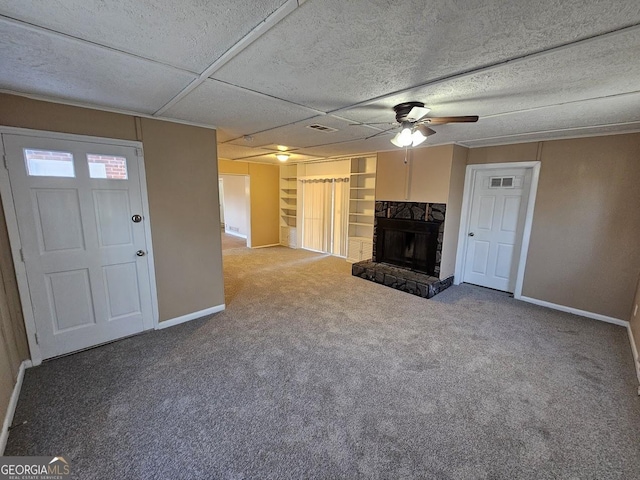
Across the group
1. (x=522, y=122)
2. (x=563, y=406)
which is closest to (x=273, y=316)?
(x=563, y=406)

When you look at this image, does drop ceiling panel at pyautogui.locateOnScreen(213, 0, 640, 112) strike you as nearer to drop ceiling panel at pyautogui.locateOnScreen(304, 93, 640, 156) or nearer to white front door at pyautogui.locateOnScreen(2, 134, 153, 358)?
drop ceiling panel at pyautogui.locateOnScreen(304, 93, 640, 156)

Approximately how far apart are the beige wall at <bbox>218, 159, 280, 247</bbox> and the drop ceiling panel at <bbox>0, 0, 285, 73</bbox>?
5550 millimetres

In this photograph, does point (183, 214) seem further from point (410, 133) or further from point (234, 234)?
point (234, 234)

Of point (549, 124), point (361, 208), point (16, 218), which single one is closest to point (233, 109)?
point (16, 218)

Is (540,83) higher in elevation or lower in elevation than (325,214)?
higher

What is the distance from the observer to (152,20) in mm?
1240

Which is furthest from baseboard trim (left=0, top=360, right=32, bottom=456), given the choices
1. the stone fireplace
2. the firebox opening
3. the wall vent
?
the firebox opening

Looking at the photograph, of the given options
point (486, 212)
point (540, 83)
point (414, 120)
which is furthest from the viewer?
point (486, 212)

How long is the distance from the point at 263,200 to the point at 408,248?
4.30 metres

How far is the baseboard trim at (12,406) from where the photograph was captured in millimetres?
1658

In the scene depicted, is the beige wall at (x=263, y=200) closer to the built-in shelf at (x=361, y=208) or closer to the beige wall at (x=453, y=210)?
the built-in shelf at (x=361, y=208)

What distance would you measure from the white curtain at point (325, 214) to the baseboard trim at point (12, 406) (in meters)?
5.44

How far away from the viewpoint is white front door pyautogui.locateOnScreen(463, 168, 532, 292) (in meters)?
4.22

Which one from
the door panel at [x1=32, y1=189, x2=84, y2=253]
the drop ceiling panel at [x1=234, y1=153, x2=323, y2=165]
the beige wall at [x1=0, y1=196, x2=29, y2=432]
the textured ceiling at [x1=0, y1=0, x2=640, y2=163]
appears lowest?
the beige wall at [x1=0, y1=196, x2=29, y2=432]
